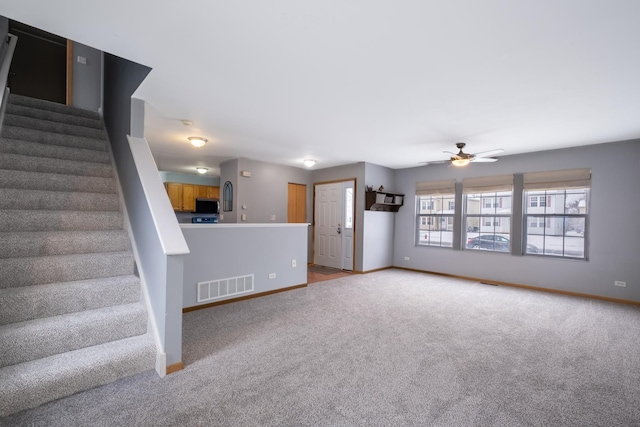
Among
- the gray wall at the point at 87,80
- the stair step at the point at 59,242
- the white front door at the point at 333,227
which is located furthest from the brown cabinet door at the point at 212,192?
the stair step at the point at 59,242

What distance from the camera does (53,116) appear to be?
372 cm

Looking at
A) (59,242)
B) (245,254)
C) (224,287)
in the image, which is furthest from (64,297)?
(245,254)

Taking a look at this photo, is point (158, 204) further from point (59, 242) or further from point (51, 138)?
point (51, 138)

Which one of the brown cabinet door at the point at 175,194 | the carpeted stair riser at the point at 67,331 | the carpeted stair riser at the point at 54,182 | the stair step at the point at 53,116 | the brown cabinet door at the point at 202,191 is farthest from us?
the brown cabinet door at the point at 202,191

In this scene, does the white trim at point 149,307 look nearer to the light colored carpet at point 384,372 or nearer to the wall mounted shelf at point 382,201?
the light colored carpet at point 384,372

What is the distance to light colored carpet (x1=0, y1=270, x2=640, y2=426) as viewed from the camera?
180cm

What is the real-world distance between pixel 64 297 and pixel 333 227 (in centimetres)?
512

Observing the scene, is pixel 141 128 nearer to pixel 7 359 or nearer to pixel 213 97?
pixel 213 97

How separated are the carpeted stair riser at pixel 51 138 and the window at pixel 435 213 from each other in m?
5.85

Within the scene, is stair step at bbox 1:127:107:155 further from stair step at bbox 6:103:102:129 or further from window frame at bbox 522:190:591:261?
window frame at bbox 522:190:591:261

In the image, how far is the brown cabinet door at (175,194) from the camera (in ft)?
27.2

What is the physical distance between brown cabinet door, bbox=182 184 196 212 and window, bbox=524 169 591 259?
27.4 ft

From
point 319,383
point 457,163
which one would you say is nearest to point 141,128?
point 319,383

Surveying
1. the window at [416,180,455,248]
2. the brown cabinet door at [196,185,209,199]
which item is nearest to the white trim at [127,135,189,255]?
the window at [416,180,455,248]
